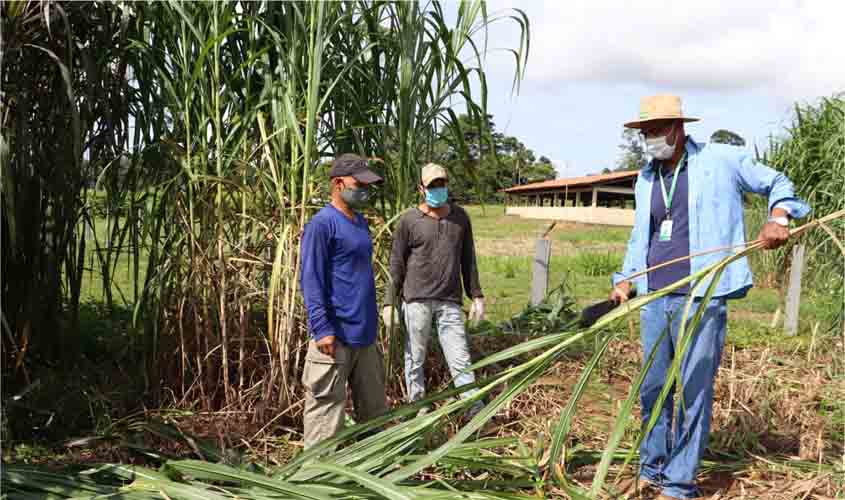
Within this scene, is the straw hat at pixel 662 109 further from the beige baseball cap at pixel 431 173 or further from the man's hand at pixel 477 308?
the man's hand at pixel 477 308

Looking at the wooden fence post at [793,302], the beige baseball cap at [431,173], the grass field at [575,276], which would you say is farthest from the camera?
the grass field at [575,276]

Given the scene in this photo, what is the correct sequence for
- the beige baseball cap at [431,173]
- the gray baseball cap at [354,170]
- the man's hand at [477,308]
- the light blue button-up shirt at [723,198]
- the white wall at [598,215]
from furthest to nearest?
1. the white wall at [598,215]
2. the man's hand at [477,308]
3. the beige baseball cap at [431,173]
4. the gray baseball cap at [354,170]
5. the light blue button-up shirt at [723,198]

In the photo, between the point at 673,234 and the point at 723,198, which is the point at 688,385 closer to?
the point at 673,234

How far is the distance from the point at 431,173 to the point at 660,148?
45.6 inches

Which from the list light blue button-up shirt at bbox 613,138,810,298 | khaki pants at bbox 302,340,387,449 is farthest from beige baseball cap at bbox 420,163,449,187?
light blue button-up shirt at bbox 613,138,810,298

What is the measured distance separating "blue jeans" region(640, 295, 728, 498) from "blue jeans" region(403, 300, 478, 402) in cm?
105

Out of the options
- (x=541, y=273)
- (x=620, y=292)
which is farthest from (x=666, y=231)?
(x=541, y=273)

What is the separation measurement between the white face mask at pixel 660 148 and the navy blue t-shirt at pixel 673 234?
0.08 metres

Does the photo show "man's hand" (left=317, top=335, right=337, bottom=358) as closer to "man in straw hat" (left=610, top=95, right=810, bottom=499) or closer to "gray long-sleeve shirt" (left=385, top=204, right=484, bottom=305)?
"gray long-sleeve shirt" (left=385, top=204, right=484, bottom=305)

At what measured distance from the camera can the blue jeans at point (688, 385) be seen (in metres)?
2.84

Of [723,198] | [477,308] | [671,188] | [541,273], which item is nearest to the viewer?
[723,198]

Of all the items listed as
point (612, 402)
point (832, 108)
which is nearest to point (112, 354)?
point (612, 402)

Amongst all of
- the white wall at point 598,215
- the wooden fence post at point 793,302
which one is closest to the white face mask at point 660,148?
the wooden fence post at point 793,302

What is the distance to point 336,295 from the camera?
3016 millimetres
